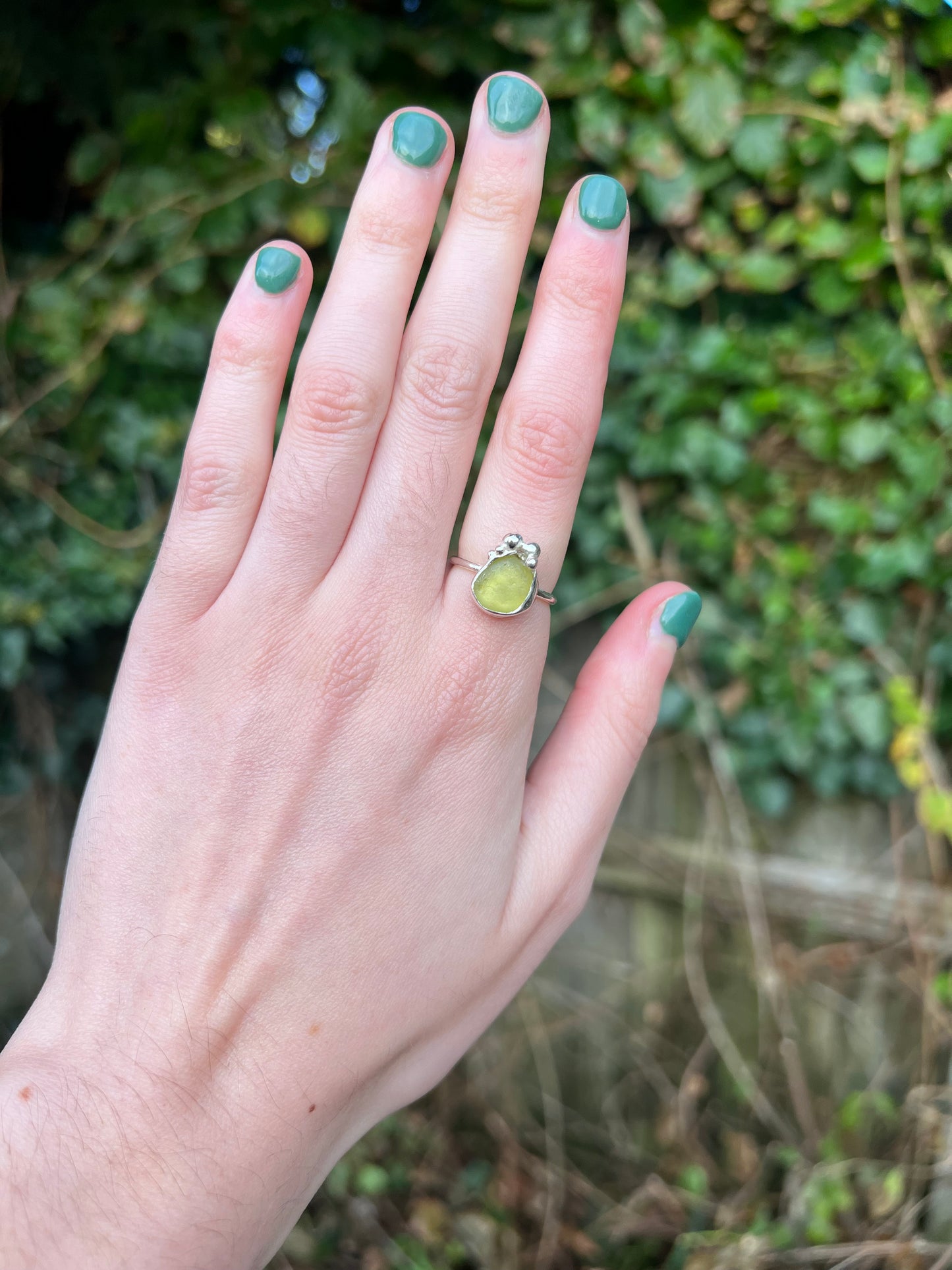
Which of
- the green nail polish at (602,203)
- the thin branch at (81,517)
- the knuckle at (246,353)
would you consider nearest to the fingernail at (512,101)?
the green nail polish at (602,203)

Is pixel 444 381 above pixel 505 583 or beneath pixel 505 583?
above

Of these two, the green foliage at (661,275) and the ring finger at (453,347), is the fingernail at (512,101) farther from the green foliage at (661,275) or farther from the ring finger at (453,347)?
the green foliage at (661,275)

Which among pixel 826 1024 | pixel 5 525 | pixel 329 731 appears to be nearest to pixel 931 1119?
pixel 826 1024

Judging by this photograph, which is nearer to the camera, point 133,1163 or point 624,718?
point 133,1163

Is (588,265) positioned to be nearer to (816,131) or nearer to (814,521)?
(816,131)

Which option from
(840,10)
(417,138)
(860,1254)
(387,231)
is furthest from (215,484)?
(860,1254)

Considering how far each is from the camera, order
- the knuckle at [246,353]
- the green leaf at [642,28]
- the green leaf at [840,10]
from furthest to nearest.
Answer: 1. the green leaf at [642,28]
2. the green leaf at [840,10]
3. the knuckle at [246,353]

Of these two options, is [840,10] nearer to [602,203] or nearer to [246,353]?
[602,203]
